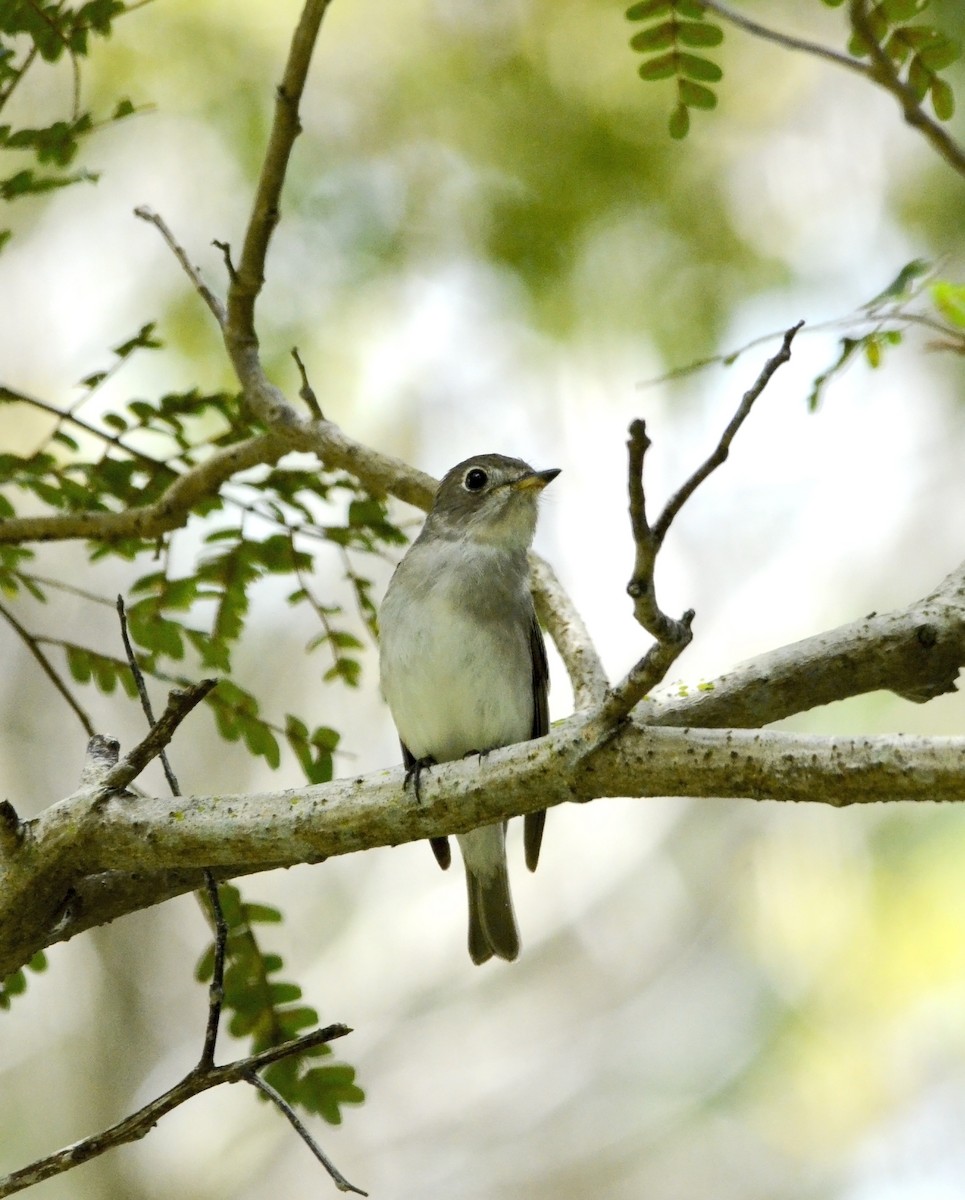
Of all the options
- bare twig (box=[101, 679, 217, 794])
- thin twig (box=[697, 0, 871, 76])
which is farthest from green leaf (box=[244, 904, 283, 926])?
thin twig (box=[697, 0, 871, 76])

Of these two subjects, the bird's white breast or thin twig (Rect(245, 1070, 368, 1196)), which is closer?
thin twig (Rect(245, 1070, 368, 1196))

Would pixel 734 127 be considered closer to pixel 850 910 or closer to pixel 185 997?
pixel 850 910

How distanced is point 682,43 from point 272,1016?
8.82ft

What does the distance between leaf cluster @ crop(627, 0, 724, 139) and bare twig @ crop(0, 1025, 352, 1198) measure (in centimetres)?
229

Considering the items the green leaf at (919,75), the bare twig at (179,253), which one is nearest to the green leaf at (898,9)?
the green leaf at (919,75)

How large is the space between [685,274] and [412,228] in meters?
1.90

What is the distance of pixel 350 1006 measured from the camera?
9516 millimetres

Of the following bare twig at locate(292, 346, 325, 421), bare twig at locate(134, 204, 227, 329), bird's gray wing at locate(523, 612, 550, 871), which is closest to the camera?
bare twig at locate(292, 346, 325, 421)

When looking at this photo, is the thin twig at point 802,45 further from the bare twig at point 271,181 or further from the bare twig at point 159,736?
the bare twig at point 271,181

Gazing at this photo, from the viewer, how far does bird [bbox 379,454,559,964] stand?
452 centimetres

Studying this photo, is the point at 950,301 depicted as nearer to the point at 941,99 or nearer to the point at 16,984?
the point at 941,99

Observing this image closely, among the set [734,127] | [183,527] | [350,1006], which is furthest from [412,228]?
[183,527]

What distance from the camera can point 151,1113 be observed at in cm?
250

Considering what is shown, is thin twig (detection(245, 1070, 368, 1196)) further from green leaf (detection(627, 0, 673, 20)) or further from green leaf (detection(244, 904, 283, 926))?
green leaf (detection(627, 0, 673, 20))
